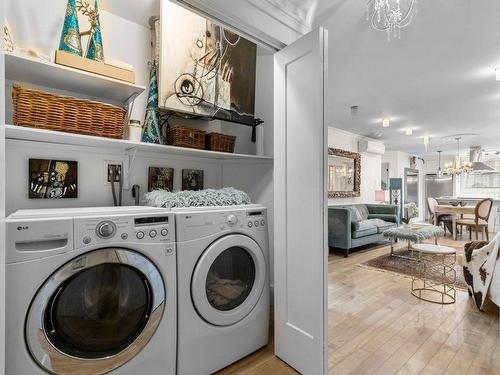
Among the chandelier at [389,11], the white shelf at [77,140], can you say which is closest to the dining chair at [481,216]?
the chandelier at [389,11]

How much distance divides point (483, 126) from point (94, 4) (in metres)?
7.07

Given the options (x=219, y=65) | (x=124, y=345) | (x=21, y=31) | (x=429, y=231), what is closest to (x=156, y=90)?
(x=219, y=65)

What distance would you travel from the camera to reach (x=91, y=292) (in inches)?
49.3

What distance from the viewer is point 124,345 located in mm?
1310

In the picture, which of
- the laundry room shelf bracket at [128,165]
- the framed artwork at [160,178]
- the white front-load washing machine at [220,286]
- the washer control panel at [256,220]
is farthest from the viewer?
the framed artwork at [160,178]

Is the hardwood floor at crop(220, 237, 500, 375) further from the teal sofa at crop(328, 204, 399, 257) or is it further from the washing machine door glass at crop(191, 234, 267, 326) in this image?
the teal sofa at crop(328, 204, 399, 257)

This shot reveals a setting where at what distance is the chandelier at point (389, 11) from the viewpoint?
179cm

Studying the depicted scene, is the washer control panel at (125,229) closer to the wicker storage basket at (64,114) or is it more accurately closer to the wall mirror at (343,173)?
the wicker storage basket at (64,114)

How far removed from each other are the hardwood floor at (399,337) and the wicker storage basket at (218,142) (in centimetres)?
151

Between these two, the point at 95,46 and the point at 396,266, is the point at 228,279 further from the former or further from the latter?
the point at 396,266

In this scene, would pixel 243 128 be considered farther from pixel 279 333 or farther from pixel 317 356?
pixel 317 356

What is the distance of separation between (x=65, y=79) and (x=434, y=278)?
4.27 m

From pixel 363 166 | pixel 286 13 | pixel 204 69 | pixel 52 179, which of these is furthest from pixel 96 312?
pixel 363 166

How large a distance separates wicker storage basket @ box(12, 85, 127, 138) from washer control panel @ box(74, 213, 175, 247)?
1.90 ft
